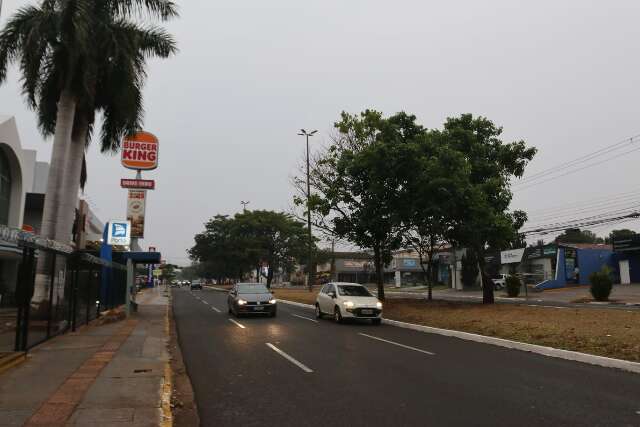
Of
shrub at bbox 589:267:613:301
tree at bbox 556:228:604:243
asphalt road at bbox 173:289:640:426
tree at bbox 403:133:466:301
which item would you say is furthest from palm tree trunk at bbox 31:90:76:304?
tree at bbox 556:228:604:243

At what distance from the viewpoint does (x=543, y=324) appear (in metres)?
15.3

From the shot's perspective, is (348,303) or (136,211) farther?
(136,211)

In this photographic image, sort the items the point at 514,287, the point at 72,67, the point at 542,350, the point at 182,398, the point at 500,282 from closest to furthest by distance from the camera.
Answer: the point at 182,398, the point at 542,350, the point at 72,67, the point at 514,287, the point at 500,282

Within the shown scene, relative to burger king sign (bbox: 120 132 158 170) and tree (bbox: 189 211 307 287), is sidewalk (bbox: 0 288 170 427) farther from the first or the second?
tree (bbox: 189 211 307 287)

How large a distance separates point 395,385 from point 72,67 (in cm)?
1344

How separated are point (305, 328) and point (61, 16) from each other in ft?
40.3

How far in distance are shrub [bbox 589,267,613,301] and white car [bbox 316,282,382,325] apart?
54.2ft

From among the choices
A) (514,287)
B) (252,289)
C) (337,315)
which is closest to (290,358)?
(337,315)

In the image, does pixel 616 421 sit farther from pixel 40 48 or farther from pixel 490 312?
pixel 40 48

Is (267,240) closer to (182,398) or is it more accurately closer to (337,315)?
(337,315)

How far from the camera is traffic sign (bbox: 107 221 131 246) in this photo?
72.1ft

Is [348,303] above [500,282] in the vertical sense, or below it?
below

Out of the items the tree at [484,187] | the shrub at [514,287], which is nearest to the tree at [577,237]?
the shrub at [514,287]

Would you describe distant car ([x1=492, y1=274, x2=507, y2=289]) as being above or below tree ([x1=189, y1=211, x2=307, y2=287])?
below
